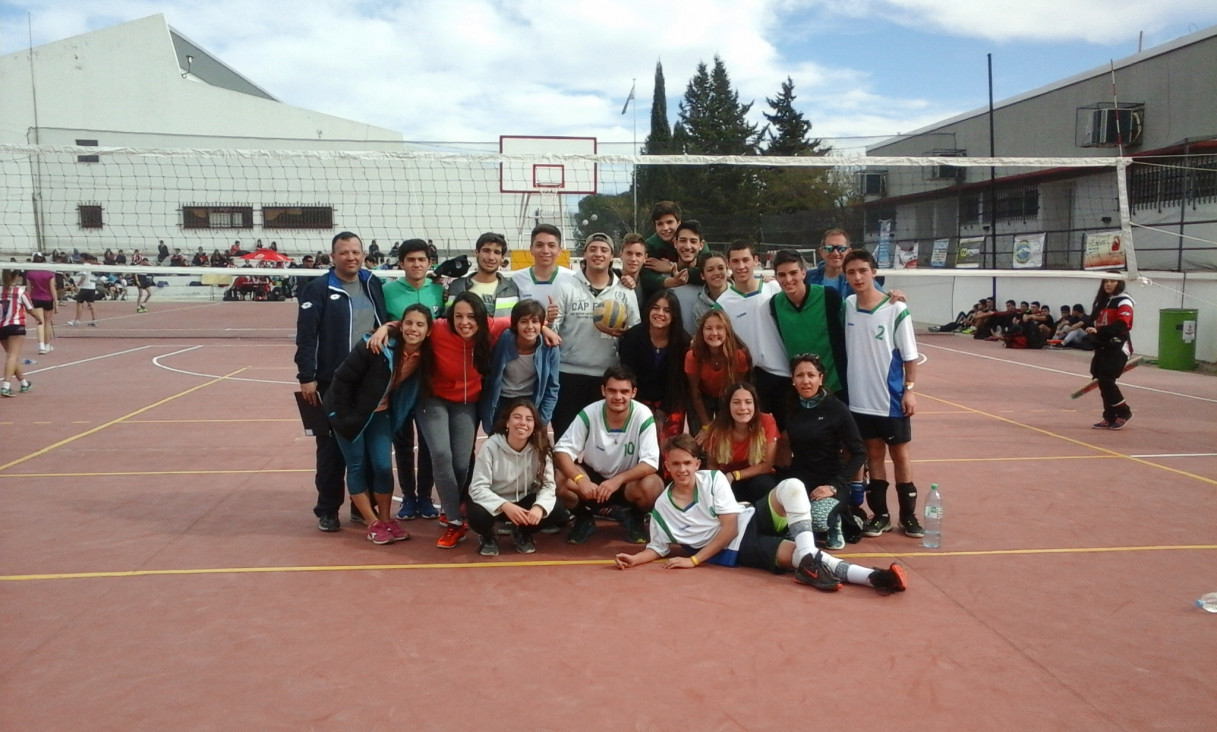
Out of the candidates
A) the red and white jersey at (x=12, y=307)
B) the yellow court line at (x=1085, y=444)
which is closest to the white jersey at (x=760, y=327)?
the yellow court line at (x=1085, y=444)

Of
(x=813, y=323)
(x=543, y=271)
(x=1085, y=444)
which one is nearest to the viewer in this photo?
(x=813, y=323)

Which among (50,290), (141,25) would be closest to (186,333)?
(50,290)

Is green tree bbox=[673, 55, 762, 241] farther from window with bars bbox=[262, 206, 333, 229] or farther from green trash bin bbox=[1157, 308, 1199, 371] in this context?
green trash bin bbox=[1157, 308, 1199, 371]

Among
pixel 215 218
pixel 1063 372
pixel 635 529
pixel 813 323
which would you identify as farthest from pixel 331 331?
pixel 215 218

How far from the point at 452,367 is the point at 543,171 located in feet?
49.1

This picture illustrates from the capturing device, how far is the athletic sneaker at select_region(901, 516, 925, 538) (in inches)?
220

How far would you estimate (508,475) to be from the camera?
526cm

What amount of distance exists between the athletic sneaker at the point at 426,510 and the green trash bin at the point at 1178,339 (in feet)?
43.8

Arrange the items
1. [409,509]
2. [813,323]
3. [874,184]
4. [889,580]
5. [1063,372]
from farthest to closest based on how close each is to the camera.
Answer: [874,184] < [1063,372] < [409,509] < [813,323] < [889,580]

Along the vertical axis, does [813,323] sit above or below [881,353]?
above

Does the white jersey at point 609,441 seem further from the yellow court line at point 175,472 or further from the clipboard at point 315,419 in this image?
the yellow court line at point 175,472

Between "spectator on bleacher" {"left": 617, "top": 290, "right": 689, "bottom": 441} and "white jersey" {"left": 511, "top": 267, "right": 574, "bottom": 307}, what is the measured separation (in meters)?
0.51

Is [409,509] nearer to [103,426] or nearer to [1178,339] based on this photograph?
[103,426]

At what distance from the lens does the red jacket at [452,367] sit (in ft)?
18.0
